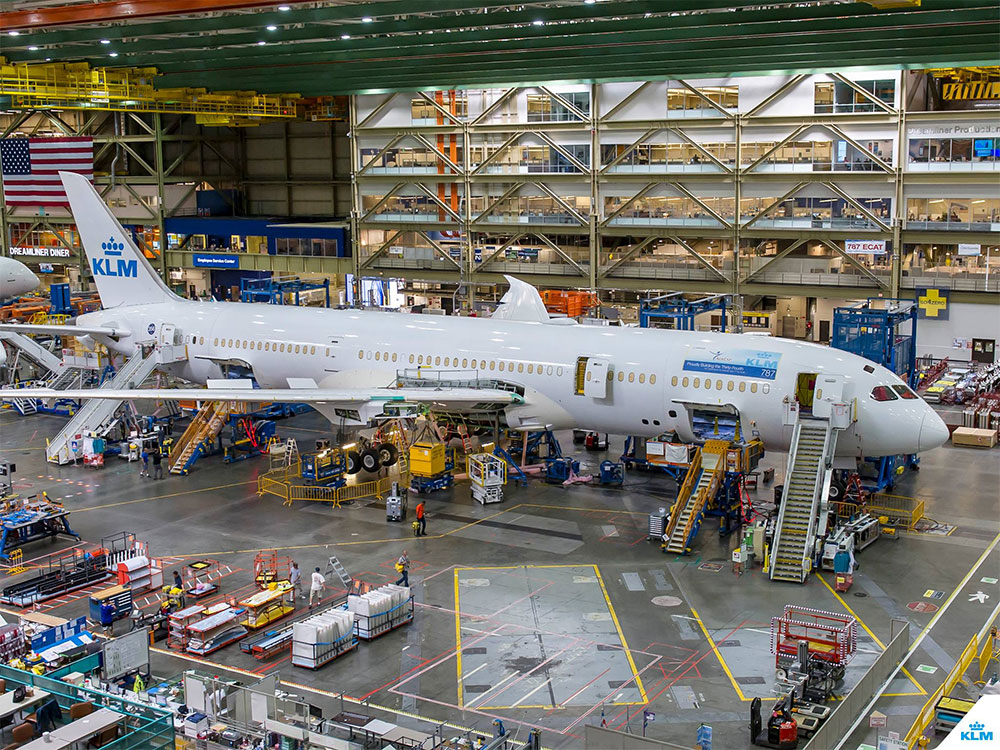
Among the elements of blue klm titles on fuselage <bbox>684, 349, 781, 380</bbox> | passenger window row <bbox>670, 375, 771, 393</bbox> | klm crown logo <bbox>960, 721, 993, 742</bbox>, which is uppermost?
blue klm titles on fuselage <bbox>684, 349, 781, 380</bbox>

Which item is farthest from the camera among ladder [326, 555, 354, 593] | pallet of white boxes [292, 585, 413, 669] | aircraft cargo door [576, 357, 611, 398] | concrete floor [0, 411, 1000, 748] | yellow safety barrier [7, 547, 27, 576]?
aircraft cargo door [576, 357, 611, 398]

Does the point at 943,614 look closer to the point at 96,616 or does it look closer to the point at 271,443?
the point at 96,616

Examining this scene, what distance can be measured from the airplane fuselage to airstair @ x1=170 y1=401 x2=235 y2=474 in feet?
8.21

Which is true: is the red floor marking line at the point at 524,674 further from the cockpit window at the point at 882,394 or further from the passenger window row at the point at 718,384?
the cockpit window at the point at 882,394

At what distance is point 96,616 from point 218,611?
3.57 metres

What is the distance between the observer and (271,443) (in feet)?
158

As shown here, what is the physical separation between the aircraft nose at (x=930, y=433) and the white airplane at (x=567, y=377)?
0.16 feet

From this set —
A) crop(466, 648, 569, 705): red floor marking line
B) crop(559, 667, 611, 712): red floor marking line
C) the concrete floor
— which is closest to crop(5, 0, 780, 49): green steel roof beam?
the concrete floor

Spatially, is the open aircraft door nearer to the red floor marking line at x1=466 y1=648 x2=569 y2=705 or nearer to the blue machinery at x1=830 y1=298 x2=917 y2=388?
the blue machinery at x1=830 y1=298 x2=917 y2=388

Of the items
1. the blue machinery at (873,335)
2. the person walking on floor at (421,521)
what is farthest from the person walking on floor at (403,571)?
the blue machinery at (873,335)

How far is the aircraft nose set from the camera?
3784cm

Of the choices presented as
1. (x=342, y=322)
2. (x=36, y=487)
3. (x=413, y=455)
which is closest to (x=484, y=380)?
(x=413, y=455)

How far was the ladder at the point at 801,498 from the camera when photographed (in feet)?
112

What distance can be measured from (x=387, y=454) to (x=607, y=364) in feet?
31.5
